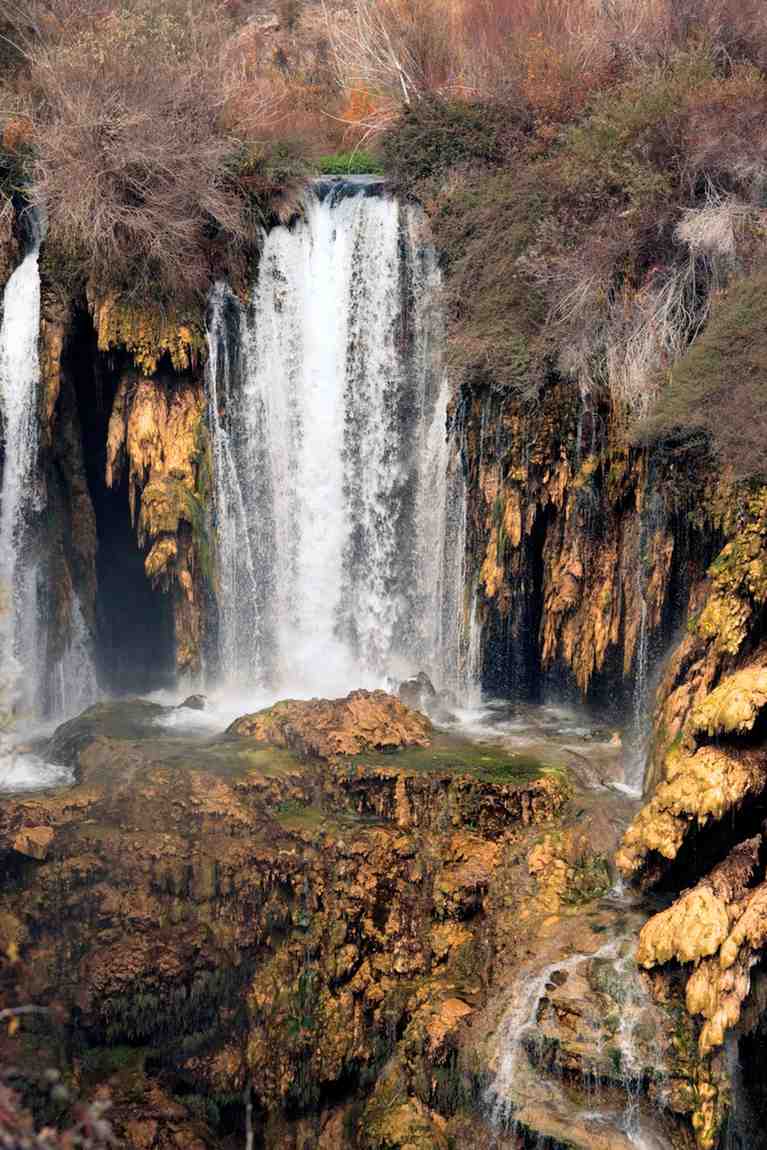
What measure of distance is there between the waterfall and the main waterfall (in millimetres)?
2736

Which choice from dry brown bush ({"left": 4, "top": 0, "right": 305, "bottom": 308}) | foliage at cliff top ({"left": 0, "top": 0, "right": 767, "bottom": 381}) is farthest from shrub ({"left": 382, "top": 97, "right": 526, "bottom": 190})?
dry brown bush ({"left": 4, "top": 0, "right": 305, "bottom": 308})

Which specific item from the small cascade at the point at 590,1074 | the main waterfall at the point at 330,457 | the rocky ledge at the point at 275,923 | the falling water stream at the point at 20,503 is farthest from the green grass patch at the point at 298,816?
the falling water stream at the point at 20,503

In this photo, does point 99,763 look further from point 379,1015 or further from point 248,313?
point 248,313

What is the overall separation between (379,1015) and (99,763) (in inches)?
185

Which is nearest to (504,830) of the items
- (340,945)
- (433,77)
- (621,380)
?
(340,945)

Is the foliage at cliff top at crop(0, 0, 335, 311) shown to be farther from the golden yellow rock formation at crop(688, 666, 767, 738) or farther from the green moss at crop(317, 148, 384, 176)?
the golden yellow rock formation at crop(688, 666, 767, 738)

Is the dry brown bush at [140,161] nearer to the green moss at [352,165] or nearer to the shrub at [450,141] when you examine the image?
the green moss at [352,165]

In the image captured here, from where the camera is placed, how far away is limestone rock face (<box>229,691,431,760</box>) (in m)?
14.0

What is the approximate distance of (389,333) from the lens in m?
18.5

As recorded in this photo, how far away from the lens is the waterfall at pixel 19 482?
17344 millimetres

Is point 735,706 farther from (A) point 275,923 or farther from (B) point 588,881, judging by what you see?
(A) point 275,923

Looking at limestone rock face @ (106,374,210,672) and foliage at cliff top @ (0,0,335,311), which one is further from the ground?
foliage at cliff top @ (0,0,335,311)

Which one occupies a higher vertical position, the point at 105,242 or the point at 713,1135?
the point at 105,242

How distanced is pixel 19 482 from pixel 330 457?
4621mm
